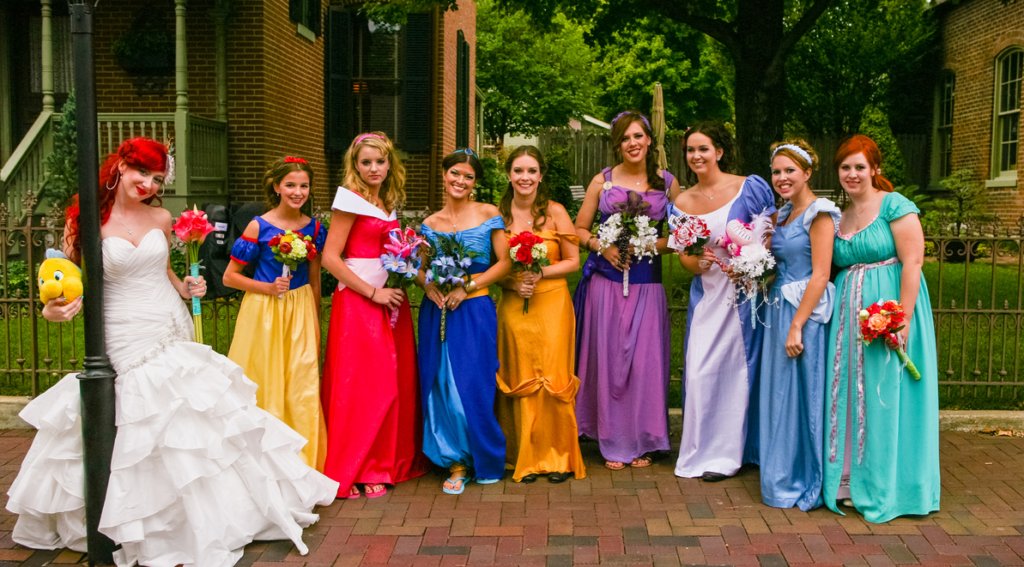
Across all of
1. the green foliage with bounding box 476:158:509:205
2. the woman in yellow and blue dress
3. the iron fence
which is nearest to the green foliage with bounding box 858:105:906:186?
the green foliage with bounding box 476:158:509:205

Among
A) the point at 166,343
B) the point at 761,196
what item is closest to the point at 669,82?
the point at 761,196

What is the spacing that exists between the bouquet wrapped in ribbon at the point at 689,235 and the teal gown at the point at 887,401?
795mm

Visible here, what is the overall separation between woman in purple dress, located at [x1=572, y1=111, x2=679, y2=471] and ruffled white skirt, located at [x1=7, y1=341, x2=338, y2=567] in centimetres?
208

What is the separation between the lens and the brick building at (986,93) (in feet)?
53.9

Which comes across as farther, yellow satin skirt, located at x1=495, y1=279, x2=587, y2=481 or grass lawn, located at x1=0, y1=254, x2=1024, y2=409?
grass lawn, located at x1=0, y1=254, x2=1024, y2=409

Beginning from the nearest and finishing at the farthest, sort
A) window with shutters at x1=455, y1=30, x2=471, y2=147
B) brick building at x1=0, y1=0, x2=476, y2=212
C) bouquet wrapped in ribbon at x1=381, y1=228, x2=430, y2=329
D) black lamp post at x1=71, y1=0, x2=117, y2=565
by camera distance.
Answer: black lamp post at x1=71, y1=0, x2=117, y2=565
bouquet wrapped in ribbon at x1=381, y1=228, x2=430, y2=329
brick building at x1=0, y1=0, x2=476, y2=212
window with shutters at x1=455, y1=30, x2=471, y2=147

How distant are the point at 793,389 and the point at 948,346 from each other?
136 inches

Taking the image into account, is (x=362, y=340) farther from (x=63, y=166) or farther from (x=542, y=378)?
(x=63, y=166)

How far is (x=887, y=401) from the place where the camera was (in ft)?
14.6

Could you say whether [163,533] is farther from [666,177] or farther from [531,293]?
[666,177]

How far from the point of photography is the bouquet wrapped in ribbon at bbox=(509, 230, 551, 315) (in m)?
4.79

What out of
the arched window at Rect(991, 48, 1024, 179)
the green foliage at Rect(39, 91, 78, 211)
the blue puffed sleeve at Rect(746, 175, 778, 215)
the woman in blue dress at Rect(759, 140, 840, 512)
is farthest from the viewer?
the arched window at Rect(991, 48, 1024, 179)

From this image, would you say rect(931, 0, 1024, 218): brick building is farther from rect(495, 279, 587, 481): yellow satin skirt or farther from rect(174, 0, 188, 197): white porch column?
rect(174, 0, 188, 197): white porch column

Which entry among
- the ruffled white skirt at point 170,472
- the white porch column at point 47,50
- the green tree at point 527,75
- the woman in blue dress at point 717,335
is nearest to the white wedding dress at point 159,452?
the ruffled white skirt at point 170,472
